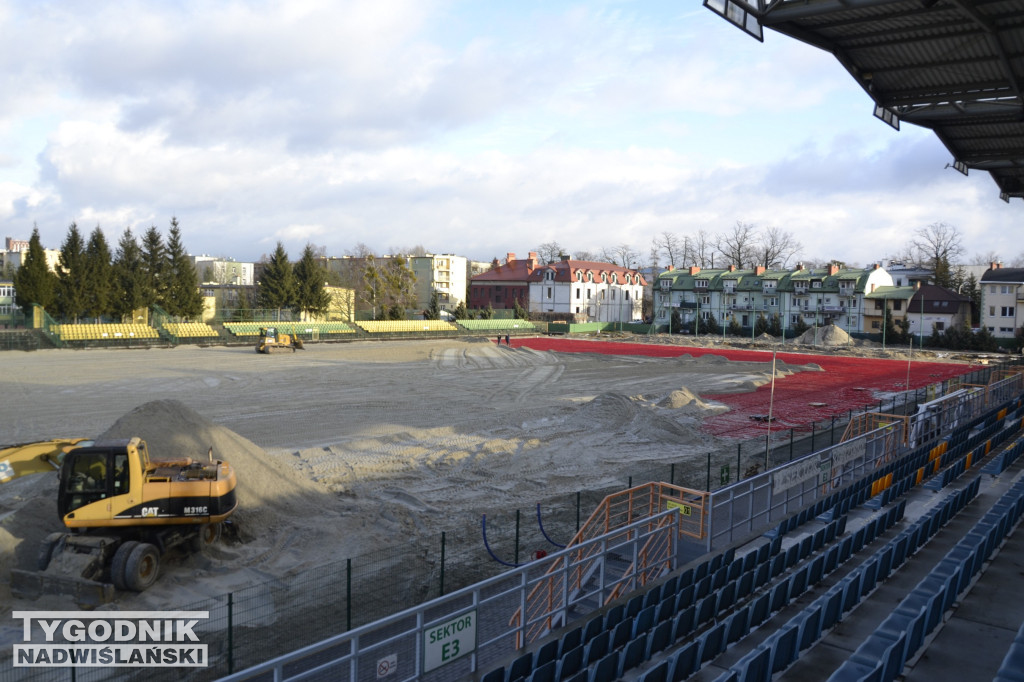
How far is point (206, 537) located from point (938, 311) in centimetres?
9579

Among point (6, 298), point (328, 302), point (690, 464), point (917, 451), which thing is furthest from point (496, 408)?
point (6, 298)

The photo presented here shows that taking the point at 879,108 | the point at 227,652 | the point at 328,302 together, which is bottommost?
the point at 227,652

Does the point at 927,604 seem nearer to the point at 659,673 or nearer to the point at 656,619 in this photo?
the point at 656,619

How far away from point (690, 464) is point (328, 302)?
7175 cm

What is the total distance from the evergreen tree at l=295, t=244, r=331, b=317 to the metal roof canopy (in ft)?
244

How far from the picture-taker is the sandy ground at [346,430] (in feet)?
52.2

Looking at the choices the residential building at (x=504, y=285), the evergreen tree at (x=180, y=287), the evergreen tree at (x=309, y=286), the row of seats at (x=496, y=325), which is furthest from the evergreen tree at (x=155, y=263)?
the residential building at (x=504, y=285)

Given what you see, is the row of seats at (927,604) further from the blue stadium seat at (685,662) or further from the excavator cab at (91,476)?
the excavator cab at (91,476)

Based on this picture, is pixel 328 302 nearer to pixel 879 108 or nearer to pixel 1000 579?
pixel 879 108

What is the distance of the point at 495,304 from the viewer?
120812mm

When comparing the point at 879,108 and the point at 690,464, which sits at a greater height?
the point at 879,108

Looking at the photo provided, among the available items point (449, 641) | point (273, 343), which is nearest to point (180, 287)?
point (273, 343)

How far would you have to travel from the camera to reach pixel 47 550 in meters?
13.1

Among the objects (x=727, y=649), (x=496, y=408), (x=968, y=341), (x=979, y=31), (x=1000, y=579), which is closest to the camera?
(x=727, y=649)
